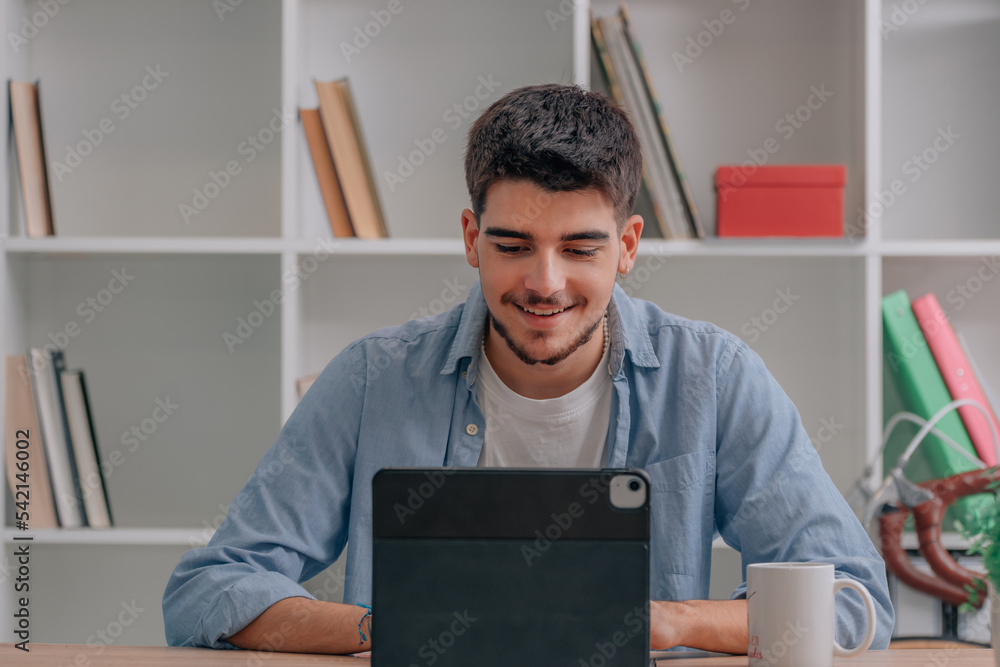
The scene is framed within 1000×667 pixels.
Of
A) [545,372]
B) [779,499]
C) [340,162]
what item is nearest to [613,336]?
[545,372]

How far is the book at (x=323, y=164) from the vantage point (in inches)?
66.4

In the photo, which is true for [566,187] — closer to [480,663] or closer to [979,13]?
[480,663]

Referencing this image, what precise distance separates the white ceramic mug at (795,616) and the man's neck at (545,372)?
1.83ft

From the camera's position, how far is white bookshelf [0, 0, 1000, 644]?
187 cm

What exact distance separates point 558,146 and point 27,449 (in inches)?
50.0

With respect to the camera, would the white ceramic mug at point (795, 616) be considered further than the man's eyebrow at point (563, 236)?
No

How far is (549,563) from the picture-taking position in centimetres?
63

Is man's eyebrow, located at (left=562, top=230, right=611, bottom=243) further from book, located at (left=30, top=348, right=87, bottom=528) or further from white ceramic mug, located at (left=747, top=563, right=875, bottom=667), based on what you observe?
book, located at (left=30, top=348, right=87, bottom=528)

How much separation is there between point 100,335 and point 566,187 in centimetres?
132

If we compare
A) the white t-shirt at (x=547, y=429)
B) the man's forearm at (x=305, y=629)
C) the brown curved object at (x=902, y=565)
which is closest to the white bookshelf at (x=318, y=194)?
the brown curved object at (x=902, y=565)

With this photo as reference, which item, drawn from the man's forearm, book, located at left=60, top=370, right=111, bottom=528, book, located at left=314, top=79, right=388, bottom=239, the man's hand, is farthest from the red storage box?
book, located at left=60, top=370, right=111, bottom=528

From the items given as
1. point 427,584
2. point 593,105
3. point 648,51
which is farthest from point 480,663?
point 648,51

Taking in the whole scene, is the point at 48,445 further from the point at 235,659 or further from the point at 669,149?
the point at 669,149

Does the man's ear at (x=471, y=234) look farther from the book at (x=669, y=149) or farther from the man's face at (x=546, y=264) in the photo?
the book at (x=669, y=149)
